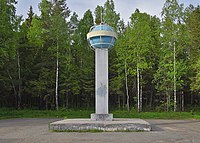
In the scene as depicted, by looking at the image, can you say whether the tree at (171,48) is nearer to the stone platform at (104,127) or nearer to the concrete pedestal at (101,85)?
the concrete pedestal at (101,85)

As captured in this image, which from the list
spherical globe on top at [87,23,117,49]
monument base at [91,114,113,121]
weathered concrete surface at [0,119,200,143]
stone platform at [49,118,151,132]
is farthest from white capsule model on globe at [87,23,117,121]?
weathered concrete surface at [0,119,200,143]

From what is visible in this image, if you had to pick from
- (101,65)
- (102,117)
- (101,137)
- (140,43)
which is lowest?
(101,137)

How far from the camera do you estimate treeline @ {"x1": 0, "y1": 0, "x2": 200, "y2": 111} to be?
31.1 meters

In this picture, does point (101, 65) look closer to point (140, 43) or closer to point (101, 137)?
point (101, 137)

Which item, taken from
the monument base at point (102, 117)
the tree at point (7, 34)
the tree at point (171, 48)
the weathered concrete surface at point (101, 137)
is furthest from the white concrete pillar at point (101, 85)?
the tree at point (171, 48)

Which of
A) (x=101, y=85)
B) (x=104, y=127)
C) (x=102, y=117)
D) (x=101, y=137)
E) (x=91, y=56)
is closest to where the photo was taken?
(x=101, y=137)

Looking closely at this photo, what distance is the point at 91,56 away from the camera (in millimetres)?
36125

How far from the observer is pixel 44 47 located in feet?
114

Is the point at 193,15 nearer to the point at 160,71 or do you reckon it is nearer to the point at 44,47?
the point at 160,71

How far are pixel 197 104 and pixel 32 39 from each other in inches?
1043

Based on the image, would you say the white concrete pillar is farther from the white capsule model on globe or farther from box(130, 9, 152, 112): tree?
box(130, 9, 152, 112): tree

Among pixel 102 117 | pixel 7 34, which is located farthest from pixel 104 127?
pixel 7 34

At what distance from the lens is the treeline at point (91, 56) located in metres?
31.1

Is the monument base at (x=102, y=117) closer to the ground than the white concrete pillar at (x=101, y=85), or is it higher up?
closer to the ground
